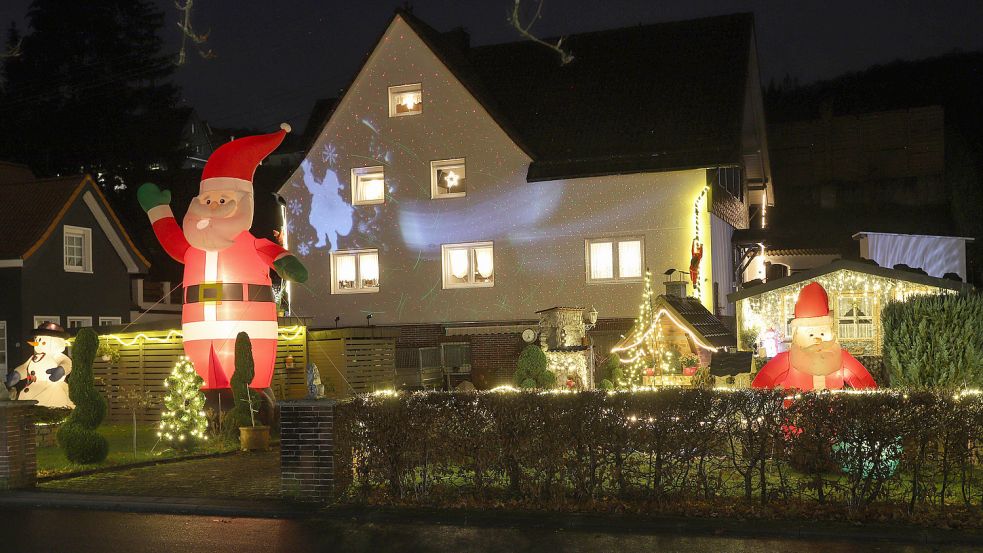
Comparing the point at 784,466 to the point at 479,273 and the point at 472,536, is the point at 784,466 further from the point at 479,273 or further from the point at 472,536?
the point at 479,273

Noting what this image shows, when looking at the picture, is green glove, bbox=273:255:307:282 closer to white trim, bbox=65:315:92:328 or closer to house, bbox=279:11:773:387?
house, bbox=279:11:773:387

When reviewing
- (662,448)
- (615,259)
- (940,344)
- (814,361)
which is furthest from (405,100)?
(662,448)

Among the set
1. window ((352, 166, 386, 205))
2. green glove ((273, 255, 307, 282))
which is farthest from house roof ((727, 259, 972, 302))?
window ((352, 166, 386, 205))

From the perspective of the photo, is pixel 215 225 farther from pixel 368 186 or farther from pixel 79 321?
pixel 79 321

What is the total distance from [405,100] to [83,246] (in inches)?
491

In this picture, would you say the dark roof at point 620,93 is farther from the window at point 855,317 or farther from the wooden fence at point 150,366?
the wooden fence at point 150,366

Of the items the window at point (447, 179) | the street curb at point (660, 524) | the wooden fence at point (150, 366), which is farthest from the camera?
the window at point (447, 179)

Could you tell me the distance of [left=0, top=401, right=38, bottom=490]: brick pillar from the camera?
14750 mm

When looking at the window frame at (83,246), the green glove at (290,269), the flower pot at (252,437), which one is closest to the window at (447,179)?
the green glove at (290,269)

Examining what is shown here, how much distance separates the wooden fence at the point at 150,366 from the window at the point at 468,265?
23.3 ft

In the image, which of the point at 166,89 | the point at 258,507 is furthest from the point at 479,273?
the point at 166,89

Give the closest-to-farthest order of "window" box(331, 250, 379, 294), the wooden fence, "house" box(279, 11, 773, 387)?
the wooden fence < "house" box(279, 11, 773, 387) < "window" box(331, 250, 379, 294)

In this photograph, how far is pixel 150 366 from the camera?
25922 mm

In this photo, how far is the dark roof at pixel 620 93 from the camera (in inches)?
1122
